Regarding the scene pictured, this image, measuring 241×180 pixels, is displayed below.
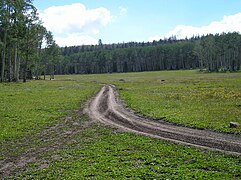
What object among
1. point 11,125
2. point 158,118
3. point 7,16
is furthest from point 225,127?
point 7,16

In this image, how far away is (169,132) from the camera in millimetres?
18828

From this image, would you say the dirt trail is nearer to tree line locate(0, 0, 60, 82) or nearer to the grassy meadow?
the grassy meadow

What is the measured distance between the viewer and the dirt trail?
1553 centimetres

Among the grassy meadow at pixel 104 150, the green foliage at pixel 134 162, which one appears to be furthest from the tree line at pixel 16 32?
the green foliage at pixel 134 162

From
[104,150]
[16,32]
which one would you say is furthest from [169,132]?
[16,32]

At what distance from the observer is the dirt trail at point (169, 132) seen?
51.0ft

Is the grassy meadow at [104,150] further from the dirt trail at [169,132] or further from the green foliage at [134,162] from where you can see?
the dirt trail at [169,132]

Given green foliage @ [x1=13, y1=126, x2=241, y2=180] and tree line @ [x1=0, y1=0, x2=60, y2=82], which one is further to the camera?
tree line @ [x1=0, y1=0, x2=60, y2=82]

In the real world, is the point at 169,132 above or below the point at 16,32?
below

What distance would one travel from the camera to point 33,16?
7194 cm

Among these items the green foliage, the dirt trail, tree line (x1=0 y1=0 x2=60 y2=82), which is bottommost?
the green foliage

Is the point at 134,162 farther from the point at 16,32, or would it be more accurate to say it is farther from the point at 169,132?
the point at 16,32

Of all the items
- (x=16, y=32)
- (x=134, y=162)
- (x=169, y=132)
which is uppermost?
(x=16, y=32)

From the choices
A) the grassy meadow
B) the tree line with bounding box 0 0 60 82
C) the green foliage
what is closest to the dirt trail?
the grassy meadow
